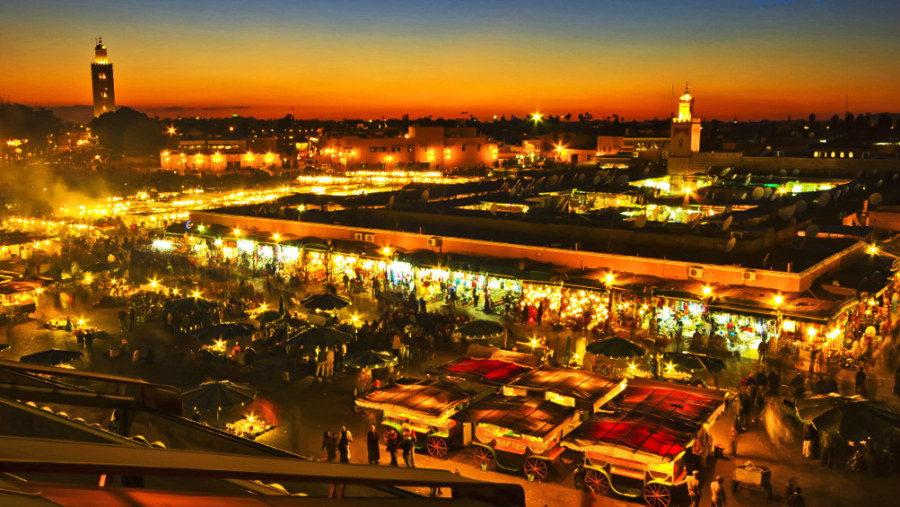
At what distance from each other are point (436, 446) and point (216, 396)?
4.00m

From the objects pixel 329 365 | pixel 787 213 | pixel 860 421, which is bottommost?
pixel 329 365

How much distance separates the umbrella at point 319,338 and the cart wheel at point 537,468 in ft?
21.6

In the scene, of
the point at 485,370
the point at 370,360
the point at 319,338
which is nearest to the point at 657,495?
the point at 485,370

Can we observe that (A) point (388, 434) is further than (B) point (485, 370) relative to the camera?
No

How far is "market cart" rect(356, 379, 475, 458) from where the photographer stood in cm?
1216

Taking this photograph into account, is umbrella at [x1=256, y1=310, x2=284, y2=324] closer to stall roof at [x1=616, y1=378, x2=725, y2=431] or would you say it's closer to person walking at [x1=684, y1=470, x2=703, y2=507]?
stall roof at [x1=616, y1=378, x2=725, y2=431]

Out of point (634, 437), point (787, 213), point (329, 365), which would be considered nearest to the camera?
point (634, 437)

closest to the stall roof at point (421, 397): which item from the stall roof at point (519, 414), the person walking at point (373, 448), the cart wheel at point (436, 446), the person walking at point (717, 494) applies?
the stall roof at point (519, 414)

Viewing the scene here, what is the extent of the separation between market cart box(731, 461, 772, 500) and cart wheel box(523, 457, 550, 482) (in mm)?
2824

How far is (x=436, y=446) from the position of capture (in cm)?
1219

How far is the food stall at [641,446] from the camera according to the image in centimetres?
1041

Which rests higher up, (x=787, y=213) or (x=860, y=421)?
(x=787, y=213)

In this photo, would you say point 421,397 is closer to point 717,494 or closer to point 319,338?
point 319,338

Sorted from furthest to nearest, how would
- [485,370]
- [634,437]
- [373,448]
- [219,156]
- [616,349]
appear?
1. [219,156]
2. [616,349]
3. [485,370]
4. [373,448]
5. [634,437]
